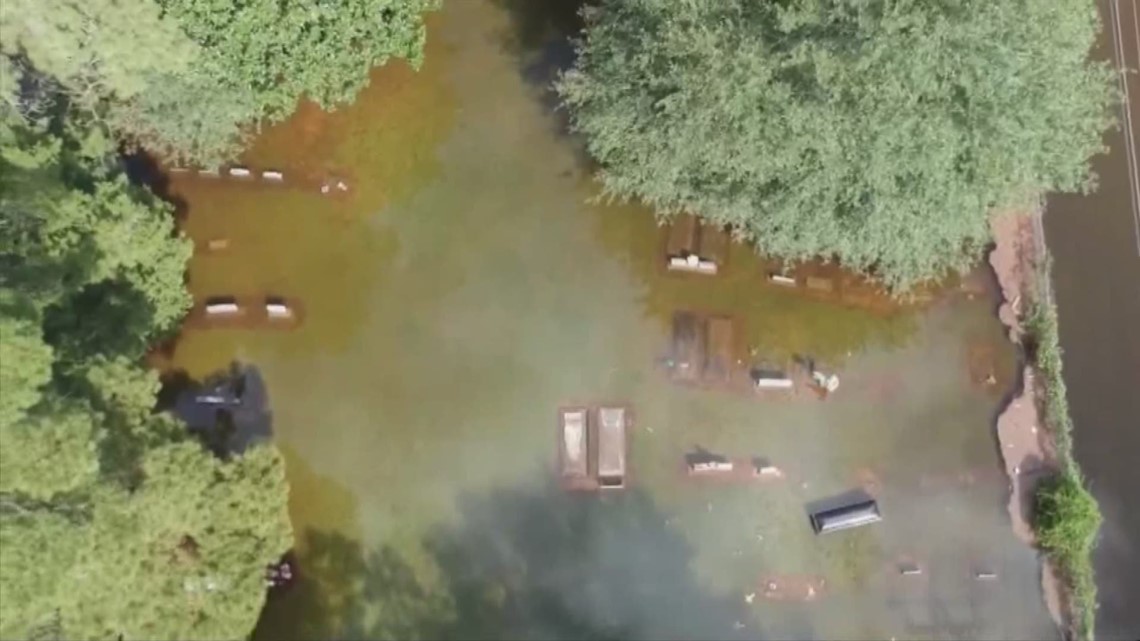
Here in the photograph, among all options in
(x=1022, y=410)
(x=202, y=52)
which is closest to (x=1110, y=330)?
(x=1022, y=410)

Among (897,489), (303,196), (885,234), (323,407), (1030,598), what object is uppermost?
(303,196)

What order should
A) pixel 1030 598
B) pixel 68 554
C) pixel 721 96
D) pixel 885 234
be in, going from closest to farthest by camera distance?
1. pixel 68 554
2. pixel 721 96
3. pixel 885 234
4. pixel 1030 598

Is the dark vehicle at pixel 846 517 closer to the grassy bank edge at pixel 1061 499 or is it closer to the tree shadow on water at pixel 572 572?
the tree shadow on water at pixel 572 572

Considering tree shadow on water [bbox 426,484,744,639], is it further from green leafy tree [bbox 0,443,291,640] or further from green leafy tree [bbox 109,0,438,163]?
green leafy tree [bbox 109,0,438,163]

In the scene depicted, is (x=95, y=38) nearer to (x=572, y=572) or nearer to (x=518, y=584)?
(x=518, y=584)

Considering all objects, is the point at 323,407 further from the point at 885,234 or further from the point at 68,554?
the point at 885,234

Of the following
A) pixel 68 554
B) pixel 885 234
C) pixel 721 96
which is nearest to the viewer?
pixel 68 554

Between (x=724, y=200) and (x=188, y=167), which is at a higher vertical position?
(x=188, y=167)

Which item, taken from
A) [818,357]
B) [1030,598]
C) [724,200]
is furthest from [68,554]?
[1030,598]
